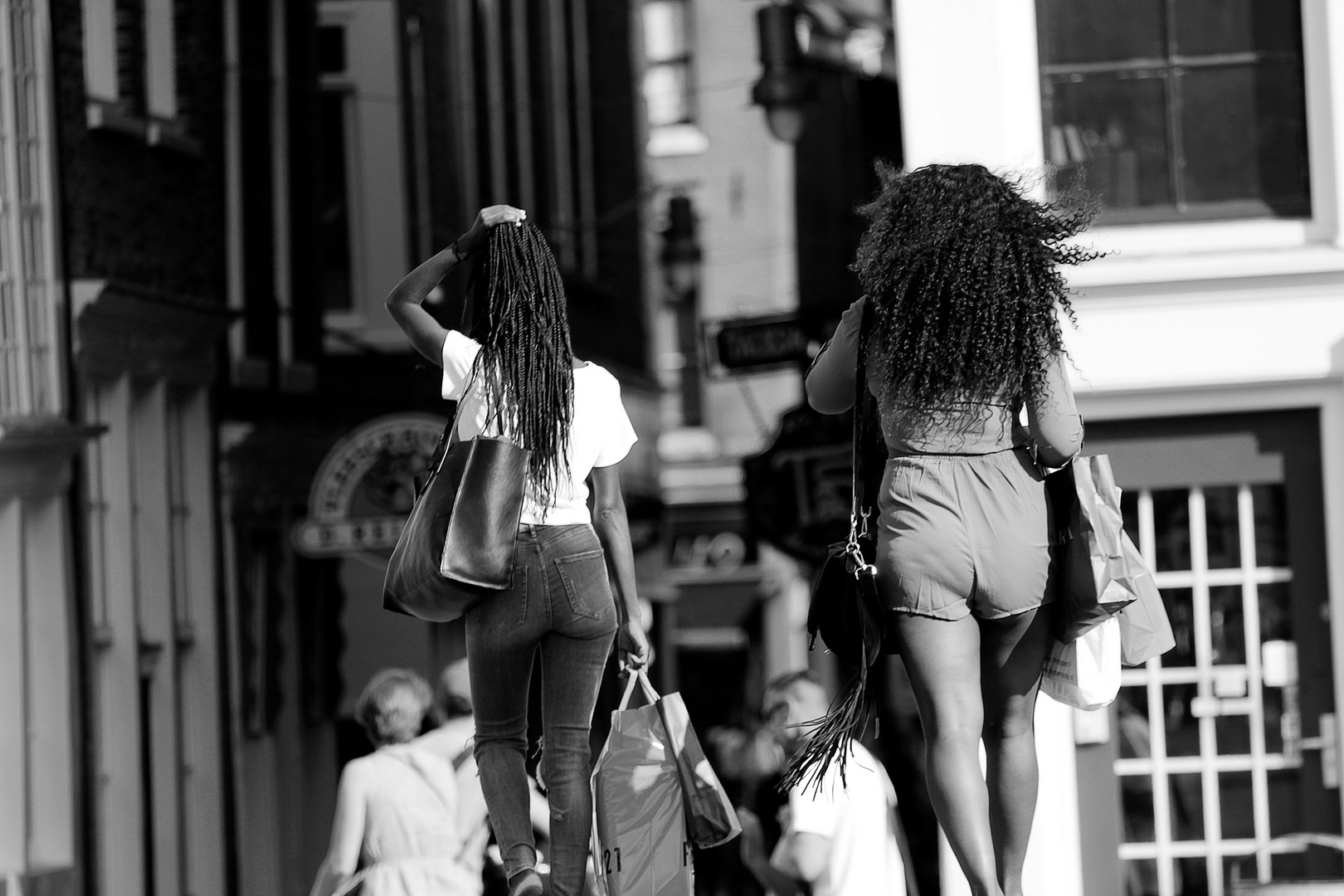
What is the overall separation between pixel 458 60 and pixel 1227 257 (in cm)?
976

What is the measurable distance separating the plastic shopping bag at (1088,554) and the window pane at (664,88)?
27.3 metres

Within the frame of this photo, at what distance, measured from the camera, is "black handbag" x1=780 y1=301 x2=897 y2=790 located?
14.8 ft

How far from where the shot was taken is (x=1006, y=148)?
772 centimetres

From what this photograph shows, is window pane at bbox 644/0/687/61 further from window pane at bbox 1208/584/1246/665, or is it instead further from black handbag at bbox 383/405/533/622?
black handbag at bbox 383/405/533/622

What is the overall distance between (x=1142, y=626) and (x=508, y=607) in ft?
5.02

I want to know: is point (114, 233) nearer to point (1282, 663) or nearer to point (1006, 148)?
point (1006, 148)

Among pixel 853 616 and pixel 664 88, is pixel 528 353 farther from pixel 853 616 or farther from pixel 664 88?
pixel 664 88

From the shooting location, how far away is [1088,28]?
8.11 m

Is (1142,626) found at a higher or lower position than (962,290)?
lower

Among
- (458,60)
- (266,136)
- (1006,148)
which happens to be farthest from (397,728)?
(458,60)

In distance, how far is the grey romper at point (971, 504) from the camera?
4375mm

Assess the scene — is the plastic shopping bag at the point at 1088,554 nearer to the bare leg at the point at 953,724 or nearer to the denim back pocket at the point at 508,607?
the bare leg at the point at 953,724

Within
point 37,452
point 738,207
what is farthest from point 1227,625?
point 738,207

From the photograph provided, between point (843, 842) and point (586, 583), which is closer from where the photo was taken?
point (586, 583)
